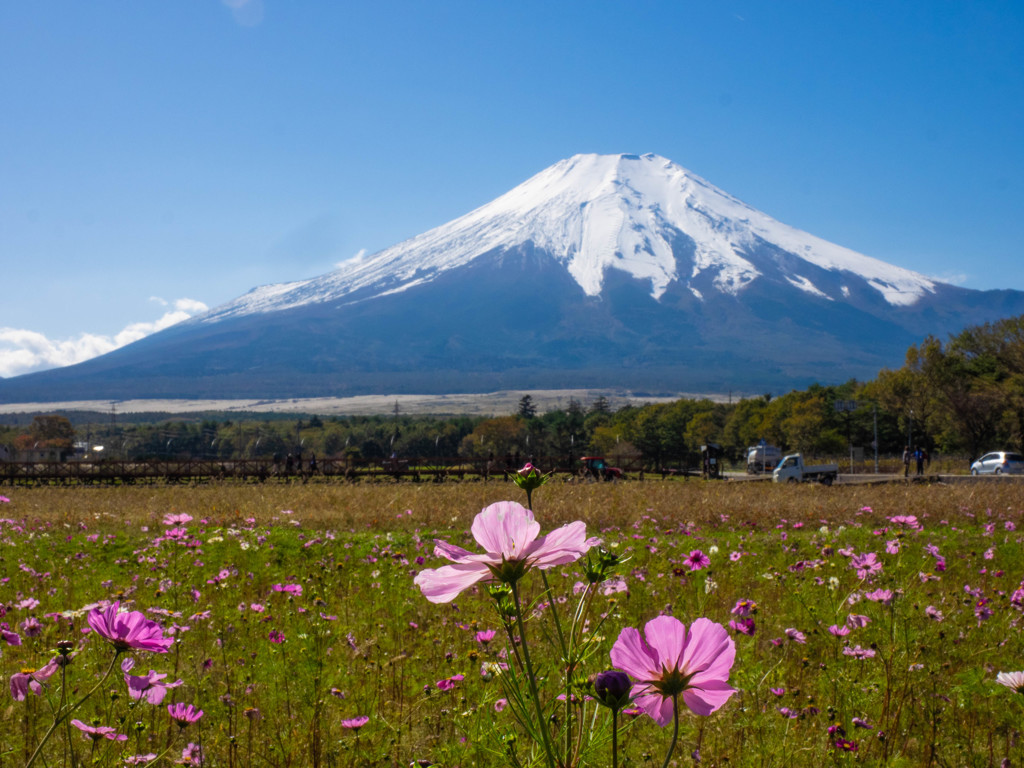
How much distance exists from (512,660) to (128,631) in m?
1.06

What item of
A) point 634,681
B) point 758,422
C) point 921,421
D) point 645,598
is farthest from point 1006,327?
point 634,681

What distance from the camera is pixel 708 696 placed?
1.12m

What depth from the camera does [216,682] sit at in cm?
411

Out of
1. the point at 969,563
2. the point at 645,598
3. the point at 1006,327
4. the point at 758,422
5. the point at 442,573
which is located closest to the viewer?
the point at 442,573

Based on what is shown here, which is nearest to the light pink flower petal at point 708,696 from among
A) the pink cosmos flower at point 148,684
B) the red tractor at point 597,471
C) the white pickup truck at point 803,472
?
the pink cosmos flower at point 148,684

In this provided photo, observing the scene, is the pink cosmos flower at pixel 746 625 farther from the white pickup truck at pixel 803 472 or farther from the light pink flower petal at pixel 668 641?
the white pickup truck at pixel 803 472

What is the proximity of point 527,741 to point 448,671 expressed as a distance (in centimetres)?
57

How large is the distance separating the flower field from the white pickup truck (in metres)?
24.2

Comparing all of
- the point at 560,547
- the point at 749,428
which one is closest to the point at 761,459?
the point at 749,428

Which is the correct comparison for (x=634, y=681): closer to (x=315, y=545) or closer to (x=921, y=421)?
(x=315, y=545)

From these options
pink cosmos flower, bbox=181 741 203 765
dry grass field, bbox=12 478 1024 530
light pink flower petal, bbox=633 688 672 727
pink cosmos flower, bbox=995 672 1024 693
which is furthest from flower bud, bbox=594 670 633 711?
dry grass field, bbox=12 478 1024 530

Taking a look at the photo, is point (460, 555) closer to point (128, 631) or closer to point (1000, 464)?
point (128, 631)

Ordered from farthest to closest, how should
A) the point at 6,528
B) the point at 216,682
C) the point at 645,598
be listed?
the point at 6,528 < the point at 645,598 < the point at 216,682

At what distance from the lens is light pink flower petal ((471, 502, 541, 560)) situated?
109cm
